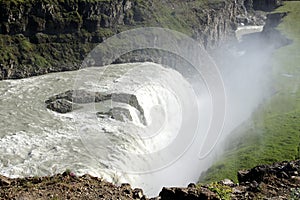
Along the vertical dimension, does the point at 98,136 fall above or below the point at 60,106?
below

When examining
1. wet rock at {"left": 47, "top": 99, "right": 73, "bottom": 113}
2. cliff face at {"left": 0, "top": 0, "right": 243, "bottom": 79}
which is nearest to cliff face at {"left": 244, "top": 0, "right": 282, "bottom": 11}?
cliff face at {"left": 0, "top": 0, "right": 243, "bottom": 79}

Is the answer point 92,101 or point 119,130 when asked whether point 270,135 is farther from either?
point 92,101

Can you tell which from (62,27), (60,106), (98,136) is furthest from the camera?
(62,27)

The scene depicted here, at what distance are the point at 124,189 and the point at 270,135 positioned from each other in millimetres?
32234

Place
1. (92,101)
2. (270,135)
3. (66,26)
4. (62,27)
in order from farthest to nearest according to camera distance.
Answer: (66,26)
(62,27)
(92,101)
(270,135)

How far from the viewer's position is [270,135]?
44062 millimetres

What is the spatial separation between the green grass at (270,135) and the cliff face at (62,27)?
37295 millimetres

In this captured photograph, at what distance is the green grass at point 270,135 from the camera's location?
36438 mm

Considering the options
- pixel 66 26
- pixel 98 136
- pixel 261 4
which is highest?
pixel 66 26

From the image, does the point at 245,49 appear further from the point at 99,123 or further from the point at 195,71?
the point at 99,123

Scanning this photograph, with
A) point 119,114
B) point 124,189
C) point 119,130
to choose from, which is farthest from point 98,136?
point 124,189

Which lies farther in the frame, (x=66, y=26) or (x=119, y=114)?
(x=66, y=26)

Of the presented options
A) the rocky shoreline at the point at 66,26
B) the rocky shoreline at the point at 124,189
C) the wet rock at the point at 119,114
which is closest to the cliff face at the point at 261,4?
the rocky shoreline at the point at 66,26

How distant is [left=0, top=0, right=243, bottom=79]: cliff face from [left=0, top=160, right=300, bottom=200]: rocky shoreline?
57476 millimetres
